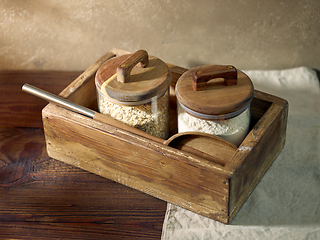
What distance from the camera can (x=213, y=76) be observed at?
2.19 feet

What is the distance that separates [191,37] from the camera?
1.01 m

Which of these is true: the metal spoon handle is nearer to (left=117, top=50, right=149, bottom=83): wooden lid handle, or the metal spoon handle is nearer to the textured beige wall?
(left=117, top=50, right=149, bottom=83): wooden lid handle

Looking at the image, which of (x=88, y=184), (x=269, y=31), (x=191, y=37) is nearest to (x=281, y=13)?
(x=269, y=31)

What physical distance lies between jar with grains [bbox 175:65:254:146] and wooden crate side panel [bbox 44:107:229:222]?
0.08 meters

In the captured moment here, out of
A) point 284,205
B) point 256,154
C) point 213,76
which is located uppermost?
point 213,76

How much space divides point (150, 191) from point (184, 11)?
45 centimetres

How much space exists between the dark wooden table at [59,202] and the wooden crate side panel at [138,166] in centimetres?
2

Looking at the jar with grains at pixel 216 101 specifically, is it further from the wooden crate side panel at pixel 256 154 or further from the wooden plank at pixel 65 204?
the wooden plank at pixel 65 204

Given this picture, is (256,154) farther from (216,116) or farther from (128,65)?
(128,65)

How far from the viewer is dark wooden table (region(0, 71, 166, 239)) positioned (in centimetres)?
68

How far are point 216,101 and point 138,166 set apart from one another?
0.57 ft

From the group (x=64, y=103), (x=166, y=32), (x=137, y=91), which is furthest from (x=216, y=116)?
(x=166, y=32)

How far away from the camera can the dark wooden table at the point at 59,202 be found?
68cm

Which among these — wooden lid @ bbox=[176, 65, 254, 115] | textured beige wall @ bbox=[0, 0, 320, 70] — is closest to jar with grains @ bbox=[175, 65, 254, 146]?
wooden lid @ bbox=[176, 65, 254, 115]
